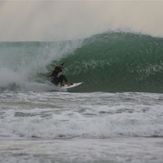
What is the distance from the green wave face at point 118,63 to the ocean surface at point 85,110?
4 cm

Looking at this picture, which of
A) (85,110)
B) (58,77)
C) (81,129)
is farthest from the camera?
(58,77)

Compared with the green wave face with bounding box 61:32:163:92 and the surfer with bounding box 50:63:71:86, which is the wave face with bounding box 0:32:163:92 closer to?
the green wave face with bounding box 61:32:163:92

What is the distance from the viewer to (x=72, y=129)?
33.8 feet

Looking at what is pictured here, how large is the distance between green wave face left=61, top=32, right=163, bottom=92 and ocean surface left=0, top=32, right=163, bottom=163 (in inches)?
1.6

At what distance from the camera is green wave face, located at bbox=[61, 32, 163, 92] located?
20.4 meters

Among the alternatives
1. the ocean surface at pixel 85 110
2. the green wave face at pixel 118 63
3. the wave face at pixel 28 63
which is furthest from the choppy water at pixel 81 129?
the green wave face at pixel 118 63

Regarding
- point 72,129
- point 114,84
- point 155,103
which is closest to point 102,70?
point 114,84

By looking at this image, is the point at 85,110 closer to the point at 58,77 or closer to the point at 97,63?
the point at 58,77

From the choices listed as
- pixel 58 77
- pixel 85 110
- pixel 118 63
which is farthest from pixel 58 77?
pixel 85 110

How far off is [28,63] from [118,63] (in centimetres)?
409

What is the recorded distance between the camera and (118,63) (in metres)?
23.7

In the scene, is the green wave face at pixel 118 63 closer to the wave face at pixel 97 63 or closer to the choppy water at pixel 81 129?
the wave face at pixel 97 63

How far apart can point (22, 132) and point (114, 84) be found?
1024 centimetres

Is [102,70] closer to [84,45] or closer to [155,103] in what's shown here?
[84,45]
